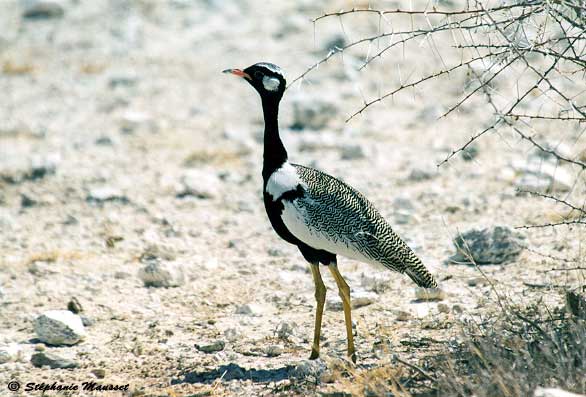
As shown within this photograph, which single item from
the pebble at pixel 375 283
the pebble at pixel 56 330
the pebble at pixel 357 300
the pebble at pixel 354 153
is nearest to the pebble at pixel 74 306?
the pebble at pixel 56 330

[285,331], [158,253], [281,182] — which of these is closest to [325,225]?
[281,182]

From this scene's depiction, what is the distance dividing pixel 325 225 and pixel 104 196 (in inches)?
151

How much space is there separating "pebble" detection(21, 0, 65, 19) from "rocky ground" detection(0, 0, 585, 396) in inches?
3.4

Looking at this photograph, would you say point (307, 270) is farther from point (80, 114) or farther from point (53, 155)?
point (80, 114)

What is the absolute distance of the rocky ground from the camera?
5.28 m

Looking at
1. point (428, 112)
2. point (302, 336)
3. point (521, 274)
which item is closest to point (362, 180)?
point (428, 112)

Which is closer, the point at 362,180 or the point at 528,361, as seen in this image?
the point at 528,361

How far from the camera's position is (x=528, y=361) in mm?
3977

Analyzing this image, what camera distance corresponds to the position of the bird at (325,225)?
5.00 metres

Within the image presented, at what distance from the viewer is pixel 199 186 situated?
27.9 feet

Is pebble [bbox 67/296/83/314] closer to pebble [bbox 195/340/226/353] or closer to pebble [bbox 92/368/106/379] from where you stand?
pebble [bbox 92/368/106/379]

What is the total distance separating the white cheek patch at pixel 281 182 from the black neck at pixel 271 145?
0.04m

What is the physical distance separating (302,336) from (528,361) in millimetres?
1776

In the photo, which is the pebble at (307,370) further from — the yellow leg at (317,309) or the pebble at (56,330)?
the pebble at (56,330)
